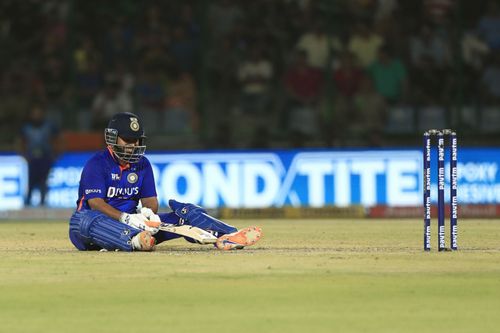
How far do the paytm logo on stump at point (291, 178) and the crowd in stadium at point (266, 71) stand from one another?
456 mm

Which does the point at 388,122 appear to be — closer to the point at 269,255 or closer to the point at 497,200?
the point at 497,200

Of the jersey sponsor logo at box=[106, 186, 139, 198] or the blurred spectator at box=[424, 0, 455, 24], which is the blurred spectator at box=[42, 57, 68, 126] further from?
the jersey sponsor logo at box=[106, 186, 139, 198]

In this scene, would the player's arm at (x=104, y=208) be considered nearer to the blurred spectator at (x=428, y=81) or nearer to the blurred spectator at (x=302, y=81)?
the blurred spectator at (x=302, y=81)

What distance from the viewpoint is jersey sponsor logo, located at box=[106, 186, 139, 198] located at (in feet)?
36.2

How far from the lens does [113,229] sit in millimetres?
10750

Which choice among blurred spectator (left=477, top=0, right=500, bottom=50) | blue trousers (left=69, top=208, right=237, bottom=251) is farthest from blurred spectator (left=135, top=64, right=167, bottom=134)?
blue trousers (left=69, top=208, right=237, bottom=251)

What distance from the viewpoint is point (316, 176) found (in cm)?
1989

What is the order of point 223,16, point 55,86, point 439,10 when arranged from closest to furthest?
1. point 439,10
2. point 223,16
3. point 55,86

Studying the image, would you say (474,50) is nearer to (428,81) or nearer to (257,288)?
(428,81)

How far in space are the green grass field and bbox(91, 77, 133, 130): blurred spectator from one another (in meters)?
8.36

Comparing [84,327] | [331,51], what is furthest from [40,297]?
[331,51]

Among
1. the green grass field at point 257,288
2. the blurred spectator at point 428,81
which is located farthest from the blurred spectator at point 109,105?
the green grass field at point 257,288

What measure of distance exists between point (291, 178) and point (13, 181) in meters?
4.87

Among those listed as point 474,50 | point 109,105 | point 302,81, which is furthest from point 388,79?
point 109,105
